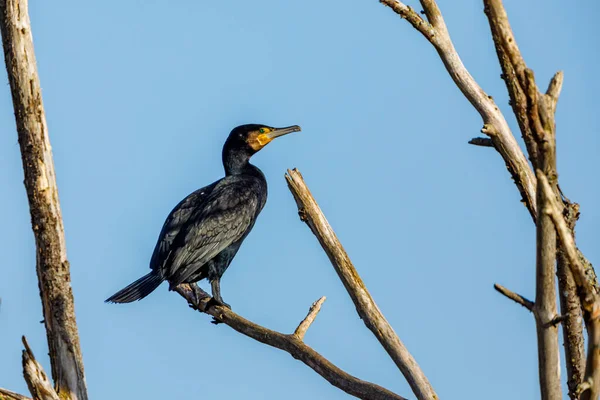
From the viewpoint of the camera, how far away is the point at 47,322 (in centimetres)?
545

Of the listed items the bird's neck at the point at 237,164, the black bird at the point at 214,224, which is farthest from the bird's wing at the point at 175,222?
the bird's neck at the point at 237,164

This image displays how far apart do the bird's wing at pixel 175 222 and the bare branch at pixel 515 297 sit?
465 cm

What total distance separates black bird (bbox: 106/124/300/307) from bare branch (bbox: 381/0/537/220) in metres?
3.06

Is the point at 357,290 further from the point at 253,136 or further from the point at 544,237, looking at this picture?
the point at 253,136

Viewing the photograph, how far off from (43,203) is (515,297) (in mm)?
2745

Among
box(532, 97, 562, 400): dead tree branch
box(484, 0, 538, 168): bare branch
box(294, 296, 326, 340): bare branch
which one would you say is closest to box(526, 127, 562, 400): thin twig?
box(532, 97, 562, 400): dead tree branch

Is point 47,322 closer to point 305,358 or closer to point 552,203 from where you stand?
point 305,358

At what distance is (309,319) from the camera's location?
5988 millimetres

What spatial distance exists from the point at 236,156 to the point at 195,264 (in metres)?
1.76

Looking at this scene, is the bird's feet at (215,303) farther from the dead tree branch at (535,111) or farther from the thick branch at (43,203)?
the dead tree branch at (535,111)

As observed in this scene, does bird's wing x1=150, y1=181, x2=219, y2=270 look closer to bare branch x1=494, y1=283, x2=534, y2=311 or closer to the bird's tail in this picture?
the bird's tail

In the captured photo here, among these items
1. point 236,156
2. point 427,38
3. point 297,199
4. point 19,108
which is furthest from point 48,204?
point 236,156

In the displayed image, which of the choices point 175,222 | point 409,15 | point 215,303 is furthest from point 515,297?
point 175,222

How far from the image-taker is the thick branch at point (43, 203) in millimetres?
5000
